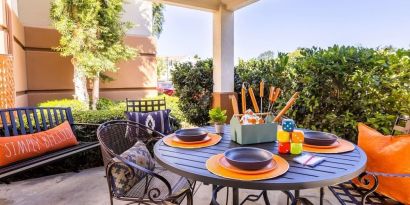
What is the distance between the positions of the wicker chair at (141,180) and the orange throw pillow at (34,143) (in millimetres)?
771

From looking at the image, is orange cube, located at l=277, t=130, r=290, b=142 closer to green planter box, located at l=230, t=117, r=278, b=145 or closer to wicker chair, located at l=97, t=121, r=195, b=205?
green planter box, located at l=230, t=117, r=278, b=145

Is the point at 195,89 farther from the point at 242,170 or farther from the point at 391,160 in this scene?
the point at 242,170

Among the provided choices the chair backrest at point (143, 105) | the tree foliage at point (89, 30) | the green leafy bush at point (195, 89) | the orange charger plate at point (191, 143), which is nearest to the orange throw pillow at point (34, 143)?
the chair backrest at point (143, 105)

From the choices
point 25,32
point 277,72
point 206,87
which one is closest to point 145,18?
point 25,32

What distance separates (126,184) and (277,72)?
295 cm

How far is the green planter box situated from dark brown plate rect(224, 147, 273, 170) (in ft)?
0.87

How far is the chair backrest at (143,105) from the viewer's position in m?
3.54

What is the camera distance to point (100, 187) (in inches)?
110

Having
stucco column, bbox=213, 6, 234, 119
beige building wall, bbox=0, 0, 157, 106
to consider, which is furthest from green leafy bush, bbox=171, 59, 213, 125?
beige building wall, bbox=0, 0, 157, 106

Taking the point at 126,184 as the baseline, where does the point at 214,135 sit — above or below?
above

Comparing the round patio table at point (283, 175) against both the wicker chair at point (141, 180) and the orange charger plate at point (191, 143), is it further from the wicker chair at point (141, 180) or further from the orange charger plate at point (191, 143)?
the wicker chair at point (141, 180)

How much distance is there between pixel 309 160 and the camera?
52.3 inches

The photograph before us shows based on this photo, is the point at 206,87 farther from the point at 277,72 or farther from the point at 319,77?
the point at 319,77

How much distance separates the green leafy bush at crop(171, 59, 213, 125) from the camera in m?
4.97
